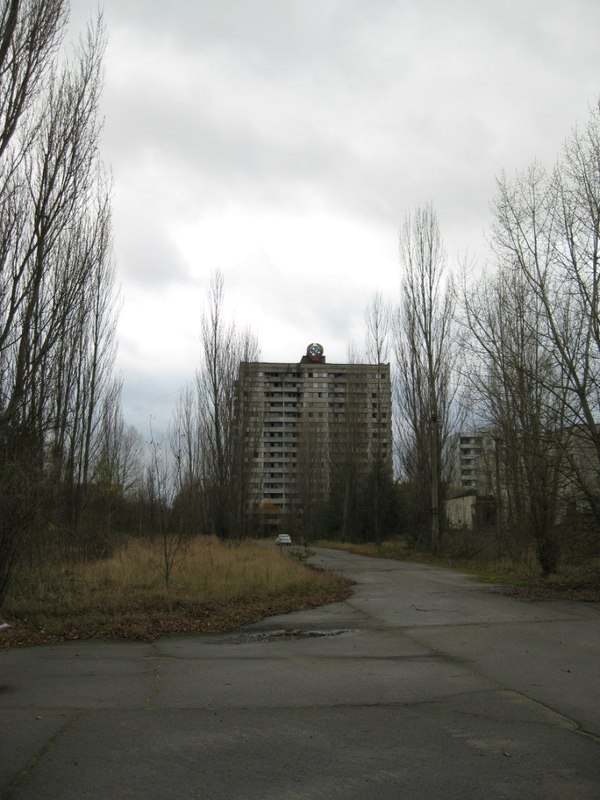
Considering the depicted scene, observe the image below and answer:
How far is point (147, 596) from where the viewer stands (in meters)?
12.4

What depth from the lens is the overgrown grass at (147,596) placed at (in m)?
10.4

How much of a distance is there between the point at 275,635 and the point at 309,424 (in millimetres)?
64239

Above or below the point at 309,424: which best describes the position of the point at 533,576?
below

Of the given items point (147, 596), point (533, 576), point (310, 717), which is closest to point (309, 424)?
point (533, 576)

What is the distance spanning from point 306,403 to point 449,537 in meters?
79.1

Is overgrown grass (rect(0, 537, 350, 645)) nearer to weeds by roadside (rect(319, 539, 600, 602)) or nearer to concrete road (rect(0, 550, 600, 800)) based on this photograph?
concrete road (rect(0, 550, 600, 800))

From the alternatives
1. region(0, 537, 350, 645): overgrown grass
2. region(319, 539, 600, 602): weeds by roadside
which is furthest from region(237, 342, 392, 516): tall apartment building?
region(0, 537, 350, 645): overgrown grass

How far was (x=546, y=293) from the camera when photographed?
15906 mm

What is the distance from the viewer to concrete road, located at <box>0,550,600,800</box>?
13.3 ft

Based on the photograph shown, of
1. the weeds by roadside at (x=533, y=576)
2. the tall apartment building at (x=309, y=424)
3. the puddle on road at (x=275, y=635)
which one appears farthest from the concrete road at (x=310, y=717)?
the tall apartment building at (x=309, y=424)

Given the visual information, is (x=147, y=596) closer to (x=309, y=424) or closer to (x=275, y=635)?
(x=275, y=635)

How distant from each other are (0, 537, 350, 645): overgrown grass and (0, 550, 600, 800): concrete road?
1.02 meters

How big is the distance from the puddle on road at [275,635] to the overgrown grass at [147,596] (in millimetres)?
700

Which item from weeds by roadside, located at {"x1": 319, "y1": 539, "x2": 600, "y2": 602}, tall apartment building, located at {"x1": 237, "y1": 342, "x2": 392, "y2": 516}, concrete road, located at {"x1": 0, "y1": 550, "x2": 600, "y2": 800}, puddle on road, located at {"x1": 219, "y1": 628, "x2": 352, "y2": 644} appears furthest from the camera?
tall apartment building, located at {"x1": 237, "y1": 342, "x2": 392, "y2": 516}
